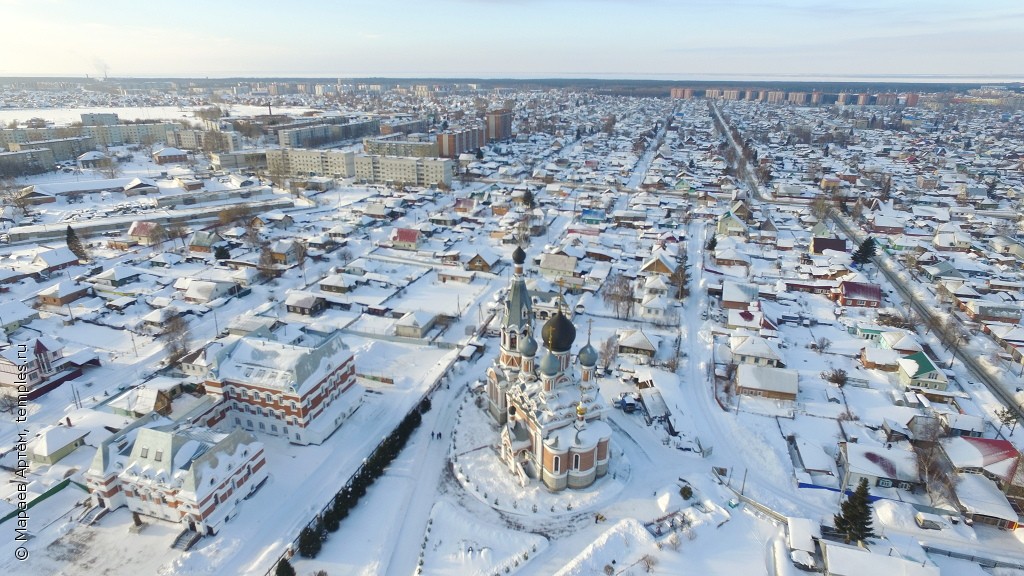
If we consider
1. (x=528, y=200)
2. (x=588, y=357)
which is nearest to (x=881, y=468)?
(x=588, y=357)

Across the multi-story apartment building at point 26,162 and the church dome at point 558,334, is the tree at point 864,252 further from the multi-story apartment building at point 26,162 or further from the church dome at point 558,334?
the multi-story apartment building at point 26,162

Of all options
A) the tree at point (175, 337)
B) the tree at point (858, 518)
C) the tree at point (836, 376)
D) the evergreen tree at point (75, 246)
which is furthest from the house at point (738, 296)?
the evergreen tree at point (75, 246)

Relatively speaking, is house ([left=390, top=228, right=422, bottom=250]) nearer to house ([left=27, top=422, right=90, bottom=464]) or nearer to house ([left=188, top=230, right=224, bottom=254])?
house ([left=188, top=230, right=224, bottom=254])

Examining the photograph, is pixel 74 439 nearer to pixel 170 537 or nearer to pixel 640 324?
pixel 170 537

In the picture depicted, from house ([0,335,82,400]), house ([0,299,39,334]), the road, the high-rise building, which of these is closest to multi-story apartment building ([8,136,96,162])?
house ([0,299,39,334])

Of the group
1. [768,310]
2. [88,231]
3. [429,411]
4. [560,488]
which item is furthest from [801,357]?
[88,231]
